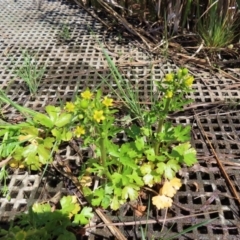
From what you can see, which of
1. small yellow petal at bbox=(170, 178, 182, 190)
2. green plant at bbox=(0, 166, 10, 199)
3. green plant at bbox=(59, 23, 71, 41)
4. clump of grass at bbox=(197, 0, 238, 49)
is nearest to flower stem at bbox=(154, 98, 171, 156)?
small yellow petal at bbox=(170, 178, 182, 190)

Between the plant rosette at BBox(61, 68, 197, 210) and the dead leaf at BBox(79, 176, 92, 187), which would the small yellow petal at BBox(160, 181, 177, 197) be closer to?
the plant rosette at BBox(61, 68, 197, 210)

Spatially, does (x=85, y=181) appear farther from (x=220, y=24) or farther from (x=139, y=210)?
(x=220, y=24)

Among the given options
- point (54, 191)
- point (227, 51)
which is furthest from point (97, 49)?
point (54, 191)

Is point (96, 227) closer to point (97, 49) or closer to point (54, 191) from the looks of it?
point (54, 191)

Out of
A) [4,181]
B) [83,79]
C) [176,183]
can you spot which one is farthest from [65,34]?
[176,183]

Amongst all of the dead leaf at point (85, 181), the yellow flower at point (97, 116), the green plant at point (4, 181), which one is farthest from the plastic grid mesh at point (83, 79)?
the yellow flower at point (97, 116)
